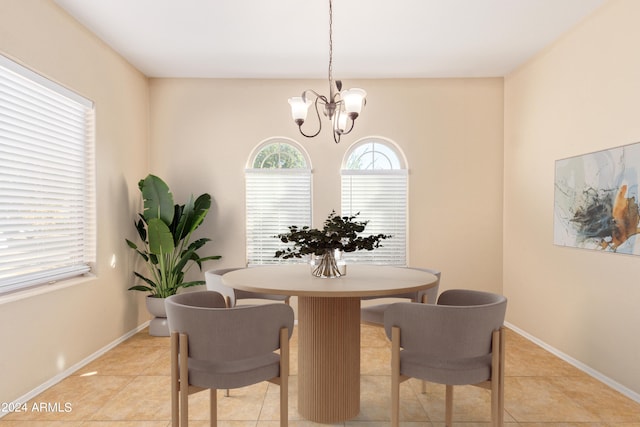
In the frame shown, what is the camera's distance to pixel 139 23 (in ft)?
11.7

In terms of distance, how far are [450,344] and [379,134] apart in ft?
11.1

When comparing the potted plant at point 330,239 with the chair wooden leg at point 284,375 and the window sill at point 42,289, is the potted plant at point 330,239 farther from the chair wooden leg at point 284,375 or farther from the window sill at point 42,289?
the window sill at point 42,289

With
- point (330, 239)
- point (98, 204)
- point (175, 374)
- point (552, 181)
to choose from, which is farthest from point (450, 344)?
point (98, 204)

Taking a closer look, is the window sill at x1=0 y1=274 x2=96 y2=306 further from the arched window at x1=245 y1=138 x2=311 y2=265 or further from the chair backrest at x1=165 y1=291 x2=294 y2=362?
the arched window at x1=245 y1=138 x2=311 y2=265

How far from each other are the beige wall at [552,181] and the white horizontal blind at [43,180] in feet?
14.0

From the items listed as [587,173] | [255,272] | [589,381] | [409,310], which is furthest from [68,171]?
[589,381]

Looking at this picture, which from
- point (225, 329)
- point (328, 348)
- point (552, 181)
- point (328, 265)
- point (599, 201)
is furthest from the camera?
point (552, 181)

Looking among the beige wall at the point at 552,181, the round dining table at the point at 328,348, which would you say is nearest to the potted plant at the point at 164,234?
the round dining table at the point at 328,348

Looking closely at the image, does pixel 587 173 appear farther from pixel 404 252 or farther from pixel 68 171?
pixel 68 171

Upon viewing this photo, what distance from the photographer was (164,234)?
411 centimetres

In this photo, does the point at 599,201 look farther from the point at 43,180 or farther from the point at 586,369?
the point at 43,180

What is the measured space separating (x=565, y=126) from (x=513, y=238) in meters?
1.43

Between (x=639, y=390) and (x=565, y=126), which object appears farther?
(x=565, y=126)

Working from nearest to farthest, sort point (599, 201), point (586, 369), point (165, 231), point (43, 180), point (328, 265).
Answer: point (328, 265) < point (43, 180) < point (599, 201) < point (586, 369) < point (165, 231)
